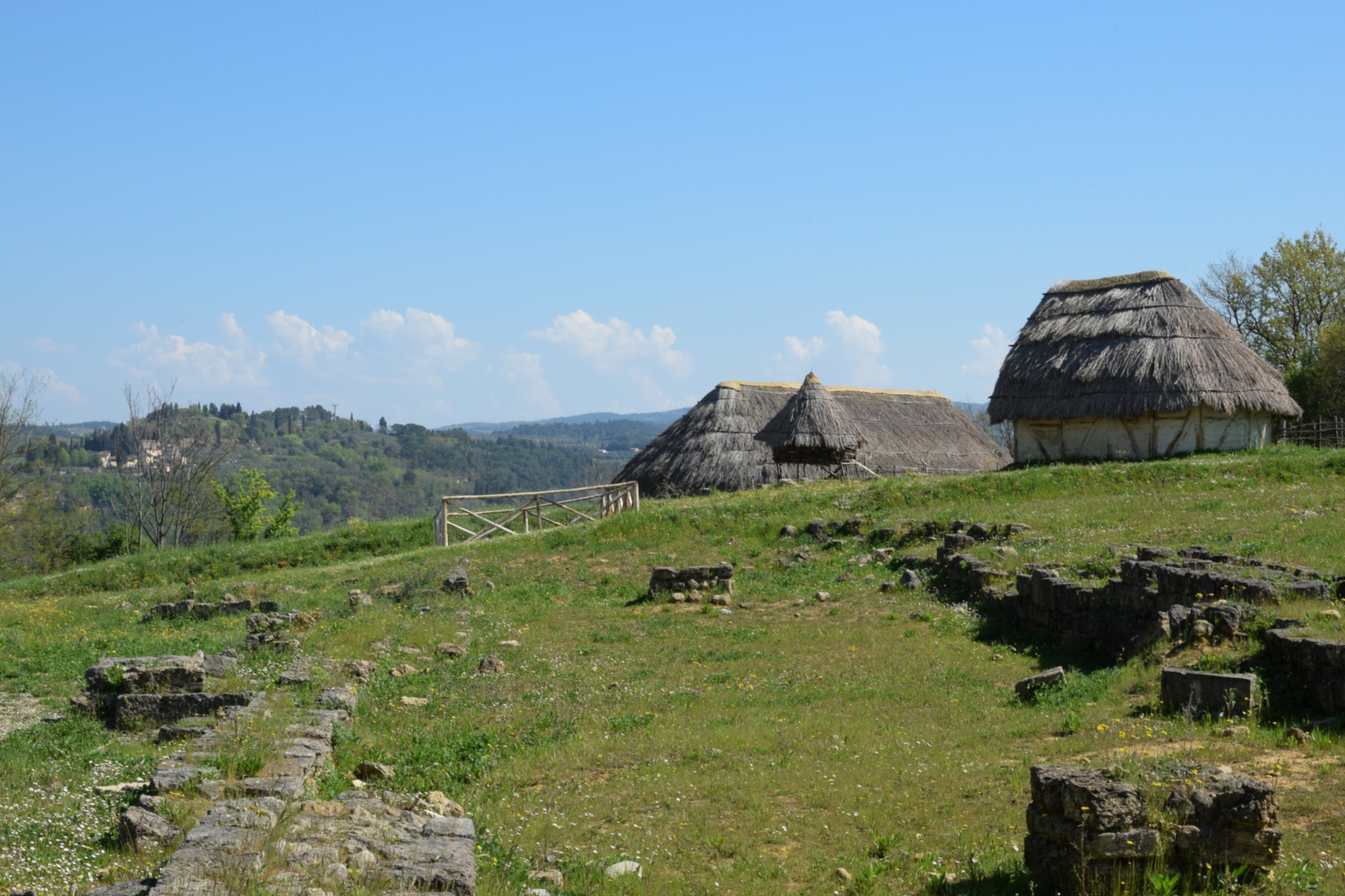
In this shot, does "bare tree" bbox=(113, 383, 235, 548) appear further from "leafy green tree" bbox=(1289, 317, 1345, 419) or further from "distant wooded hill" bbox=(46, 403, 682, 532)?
"leafy green tree" bbox=(1289, 317, 1345, 419)

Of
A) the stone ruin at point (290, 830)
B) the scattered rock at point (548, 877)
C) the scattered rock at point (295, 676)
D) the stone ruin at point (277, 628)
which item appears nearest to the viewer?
the stone ruin at point (290, 830)

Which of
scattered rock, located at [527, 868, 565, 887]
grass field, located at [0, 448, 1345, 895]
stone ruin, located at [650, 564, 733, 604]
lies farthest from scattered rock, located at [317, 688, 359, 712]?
stone ruin, located at [650, 564, 733, 604]

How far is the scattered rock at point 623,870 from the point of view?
7277mm

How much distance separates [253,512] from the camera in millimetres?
44094

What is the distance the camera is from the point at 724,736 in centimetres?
1073

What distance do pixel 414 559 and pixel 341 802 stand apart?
18.6 m

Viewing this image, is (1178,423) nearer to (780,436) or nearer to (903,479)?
(903,479)

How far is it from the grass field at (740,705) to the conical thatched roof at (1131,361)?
605 cm

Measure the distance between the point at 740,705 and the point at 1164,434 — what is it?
24506 mm

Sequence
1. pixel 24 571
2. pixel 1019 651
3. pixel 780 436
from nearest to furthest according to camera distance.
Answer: pixel 1019 651, pixel 780 436, pixel 24 571

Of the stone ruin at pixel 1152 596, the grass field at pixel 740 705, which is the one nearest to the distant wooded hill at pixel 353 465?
the grass field at pixel 740 705

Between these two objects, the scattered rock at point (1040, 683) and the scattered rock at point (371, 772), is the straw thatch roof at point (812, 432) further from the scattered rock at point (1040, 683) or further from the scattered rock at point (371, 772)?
the scattered rock at point (371, 772)

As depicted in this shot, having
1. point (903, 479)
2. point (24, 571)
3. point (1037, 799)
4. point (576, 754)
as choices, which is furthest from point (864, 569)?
point (24, 571)

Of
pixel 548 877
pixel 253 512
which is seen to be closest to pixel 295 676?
pixel 548 877
